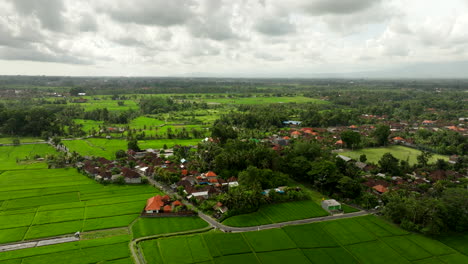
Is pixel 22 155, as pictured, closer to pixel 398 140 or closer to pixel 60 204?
pixel 60 204

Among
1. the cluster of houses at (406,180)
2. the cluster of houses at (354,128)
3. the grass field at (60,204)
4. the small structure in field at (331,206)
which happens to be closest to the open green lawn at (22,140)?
the grass field at (60,204)

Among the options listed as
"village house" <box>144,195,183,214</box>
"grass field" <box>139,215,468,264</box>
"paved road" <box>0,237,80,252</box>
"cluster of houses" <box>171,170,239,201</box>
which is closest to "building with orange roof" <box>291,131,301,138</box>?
"cluster of houses" <box>171,170,239,201</box>

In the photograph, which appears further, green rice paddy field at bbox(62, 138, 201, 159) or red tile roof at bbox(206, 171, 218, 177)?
green rice paddy field at bbox(62, 138, 201, 159)

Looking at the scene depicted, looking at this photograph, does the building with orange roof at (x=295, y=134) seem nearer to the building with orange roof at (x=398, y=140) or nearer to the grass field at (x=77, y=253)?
the building with orange roof at (x=398, y=140)

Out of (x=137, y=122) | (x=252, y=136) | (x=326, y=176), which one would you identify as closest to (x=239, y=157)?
(x=326, y=176)

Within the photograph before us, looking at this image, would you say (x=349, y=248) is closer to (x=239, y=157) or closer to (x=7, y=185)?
(x=239, y=157)

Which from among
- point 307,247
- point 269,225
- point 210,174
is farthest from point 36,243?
point 307,247

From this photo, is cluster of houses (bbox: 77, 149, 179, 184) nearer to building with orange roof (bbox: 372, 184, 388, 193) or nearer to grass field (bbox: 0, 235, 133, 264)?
grass field (bbox: 0, 235, 133, 264)
